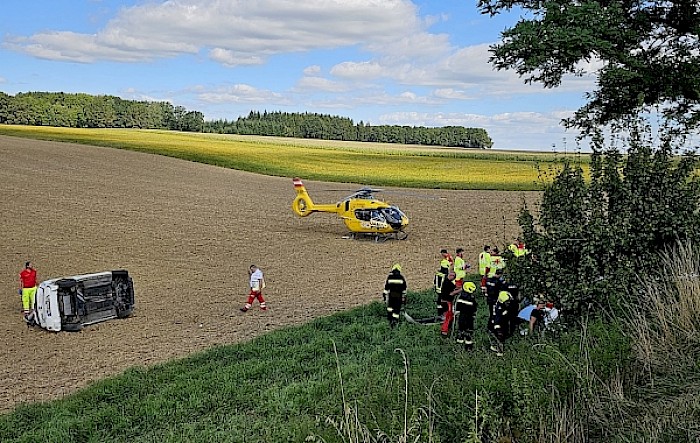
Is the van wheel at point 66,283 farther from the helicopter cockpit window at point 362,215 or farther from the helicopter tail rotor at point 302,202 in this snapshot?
the helicopter tail rotor at point 302,202

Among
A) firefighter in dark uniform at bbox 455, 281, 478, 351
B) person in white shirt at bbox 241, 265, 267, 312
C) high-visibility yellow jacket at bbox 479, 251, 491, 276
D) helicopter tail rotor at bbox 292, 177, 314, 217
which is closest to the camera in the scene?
firefighter in dark uniform at bbox 455, 281, 478, 351

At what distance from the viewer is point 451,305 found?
1293cm

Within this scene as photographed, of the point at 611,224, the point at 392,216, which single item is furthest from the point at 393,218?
the point at 611,224

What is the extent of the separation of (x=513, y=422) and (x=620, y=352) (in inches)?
69.0

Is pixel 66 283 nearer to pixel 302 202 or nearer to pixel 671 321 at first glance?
pixel 671 321

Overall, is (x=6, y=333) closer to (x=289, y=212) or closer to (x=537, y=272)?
(x=537, y=272)

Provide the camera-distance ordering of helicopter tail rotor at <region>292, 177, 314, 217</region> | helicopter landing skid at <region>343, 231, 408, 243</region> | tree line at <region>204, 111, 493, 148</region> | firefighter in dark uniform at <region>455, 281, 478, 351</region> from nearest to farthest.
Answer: firefighter in dark uniform at <region>455, 281, 478, 351</region>, helicopter landing skid at <region>343, 231, 408, 243</region>, helicopter tail rotor at <region>292, 177, 314, 217</region>, tree line at <region>204, 111, 493, 148</region>

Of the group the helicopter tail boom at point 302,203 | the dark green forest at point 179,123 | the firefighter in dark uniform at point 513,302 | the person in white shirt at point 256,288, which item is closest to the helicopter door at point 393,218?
the helicopter tail boom at point 302,203

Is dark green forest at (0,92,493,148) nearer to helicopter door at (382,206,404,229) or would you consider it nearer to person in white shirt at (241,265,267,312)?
helicopter door at (382,206,404,229)

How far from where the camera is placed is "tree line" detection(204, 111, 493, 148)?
117m

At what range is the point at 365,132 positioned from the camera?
121m

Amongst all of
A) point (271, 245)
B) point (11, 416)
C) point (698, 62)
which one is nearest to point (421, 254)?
point (271, 245)

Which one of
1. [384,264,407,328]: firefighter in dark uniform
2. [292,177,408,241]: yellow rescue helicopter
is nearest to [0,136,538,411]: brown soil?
[292,177,408,241]: yellow rescue helicopter

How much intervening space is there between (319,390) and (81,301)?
870 cm
